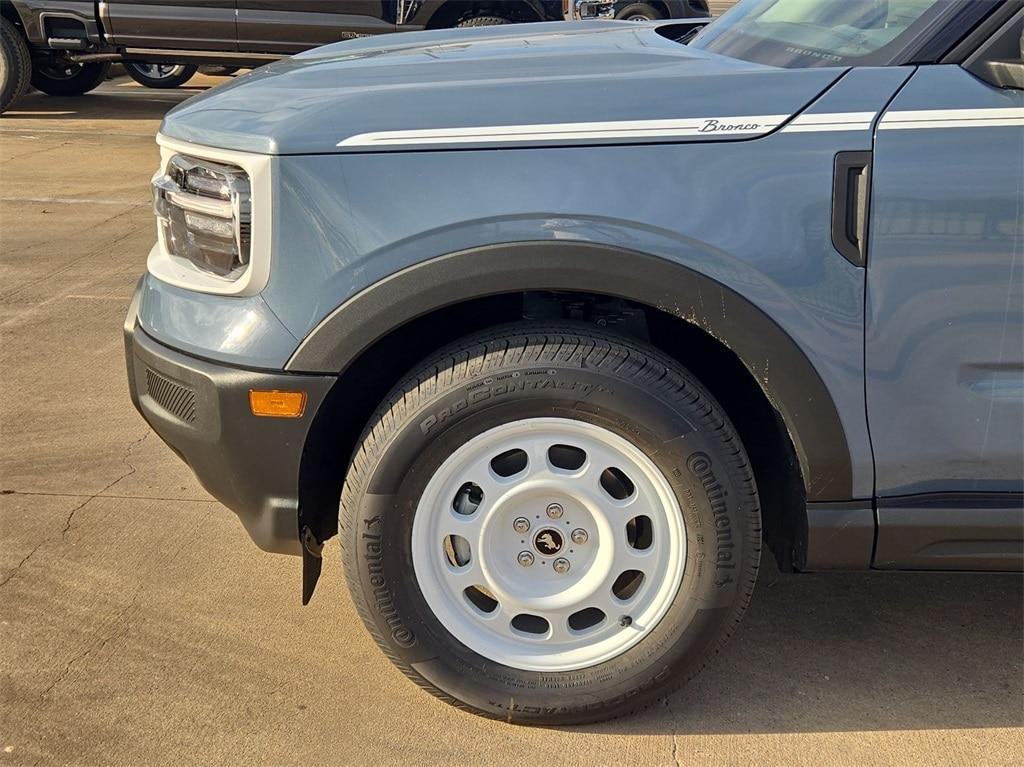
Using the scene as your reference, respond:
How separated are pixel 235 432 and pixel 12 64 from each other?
353 inches

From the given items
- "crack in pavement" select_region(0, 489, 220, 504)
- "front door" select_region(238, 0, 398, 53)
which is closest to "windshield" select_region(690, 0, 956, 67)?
"crack in pavement" select_region(0, 489, 220, 504)

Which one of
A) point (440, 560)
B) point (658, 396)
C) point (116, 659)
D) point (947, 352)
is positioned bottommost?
point (116, 659)

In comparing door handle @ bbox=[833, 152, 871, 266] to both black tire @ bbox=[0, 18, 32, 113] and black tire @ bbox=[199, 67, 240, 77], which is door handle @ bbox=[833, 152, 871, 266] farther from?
black tire @ bbox=[199, 67, 240, 77]

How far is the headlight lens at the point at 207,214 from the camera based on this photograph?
2.28 metres

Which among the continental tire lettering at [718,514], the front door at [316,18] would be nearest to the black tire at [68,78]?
the front door at [316,18]

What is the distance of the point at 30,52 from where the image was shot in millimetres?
10117

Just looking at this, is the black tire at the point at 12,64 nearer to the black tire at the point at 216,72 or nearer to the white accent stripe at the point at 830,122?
the black tire at the point at 216,72

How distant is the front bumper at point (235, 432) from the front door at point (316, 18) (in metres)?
7.72

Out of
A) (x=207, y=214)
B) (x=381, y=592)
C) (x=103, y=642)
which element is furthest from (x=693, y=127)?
(x=103, y=642)

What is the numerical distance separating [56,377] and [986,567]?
350 centimetres

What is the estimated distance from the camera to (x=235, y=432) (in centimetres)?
232

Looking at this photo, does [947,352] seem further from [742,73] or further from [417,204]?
[417,204]

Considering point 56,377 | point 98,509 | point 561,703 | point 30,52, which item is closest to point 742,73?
point 561,703

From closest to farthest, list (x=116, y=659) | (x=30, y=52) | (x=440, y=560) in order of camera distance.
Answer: (x=440, y=560) < (x=116, y=659) < (x=30, y=52)
